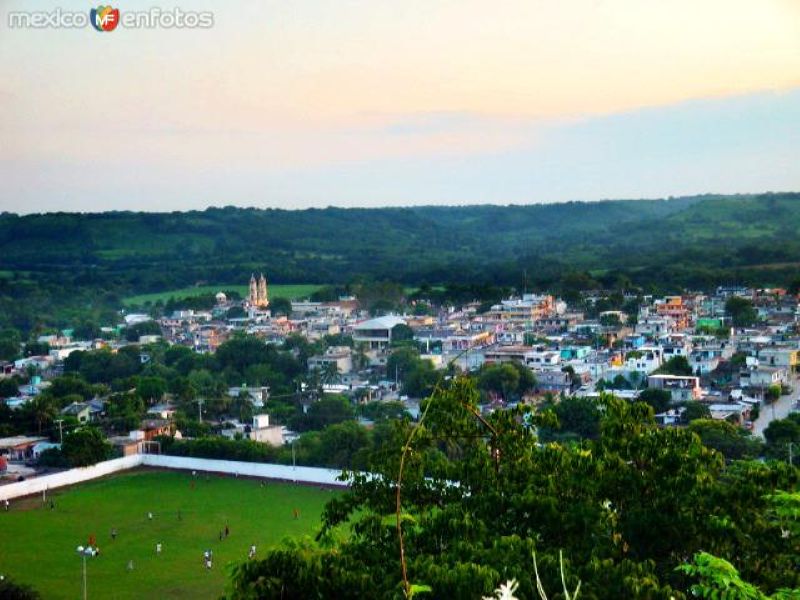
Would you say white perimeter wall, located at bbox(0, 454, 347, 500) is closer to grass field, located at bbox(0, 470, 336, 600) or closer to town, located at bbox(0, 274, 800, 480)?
grass field, located at bbox(0, 470, 336, 600)

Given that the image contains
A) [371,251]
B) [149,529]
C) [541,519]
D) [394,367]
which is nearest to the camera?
[541,519]

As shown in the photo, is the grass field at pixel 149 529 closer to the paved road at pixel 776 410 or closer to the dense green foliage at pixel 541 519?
the dense green foliage at pixel 541 519

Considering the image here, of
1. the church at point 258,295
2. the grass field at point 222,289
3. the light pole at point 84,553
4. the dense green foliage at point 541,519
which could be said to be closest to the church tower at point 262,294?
the church at point 258,295

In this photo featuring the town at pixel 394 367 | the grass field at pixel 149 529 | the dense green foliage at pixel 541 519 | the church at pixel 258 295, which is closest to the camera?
the dense green foliage at pixel 541 519

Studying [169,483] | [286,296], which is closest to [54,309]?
[286,296]

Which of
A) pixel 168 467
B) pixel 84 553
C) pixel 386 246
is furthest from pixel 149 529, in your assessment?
pixel 386 246

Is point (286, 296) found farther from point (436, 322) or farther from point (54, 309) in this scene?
point (436, 322)

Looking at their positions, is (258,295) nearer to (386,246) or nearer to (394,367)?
(394,367)
